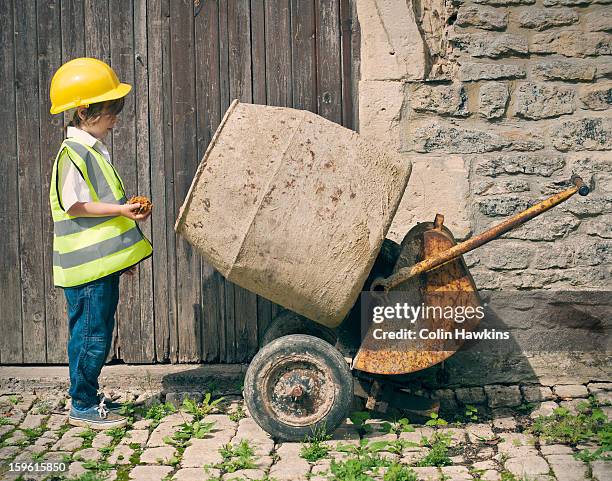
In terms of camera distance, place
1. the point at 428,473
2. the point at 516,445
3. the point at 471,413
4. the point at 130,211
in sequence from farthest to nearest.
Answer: the point at 471,413 < the point at 130,211 < the point at 516,445 < the point at 428,473

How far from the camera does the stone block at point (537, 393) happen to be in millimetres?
5488

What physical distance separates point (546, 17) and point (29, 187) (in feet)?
10.4

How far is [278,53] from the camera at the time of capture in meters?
5.64

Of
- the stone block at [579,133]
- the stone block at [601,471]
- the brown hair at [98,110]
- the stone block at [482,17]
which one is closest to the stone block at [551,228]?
the stone block at [579,133]

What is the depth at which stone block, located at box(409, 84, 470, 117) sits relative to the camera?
5.48m

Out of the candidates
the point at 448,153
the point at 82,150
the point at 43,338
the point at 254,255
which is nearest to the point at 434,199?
the point at 448,153

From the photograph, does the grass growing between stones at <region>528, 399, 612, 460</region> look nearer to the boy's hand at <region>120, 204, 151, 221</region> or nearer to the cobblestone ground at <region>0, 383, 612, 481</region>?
the cobblestone ground at <region>0, 383, 612, 481</region>

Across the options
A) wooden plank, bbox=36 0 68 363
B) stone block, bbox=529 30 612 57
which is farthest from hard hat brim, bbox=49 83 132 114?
stone block, bbox=529 30 612 57

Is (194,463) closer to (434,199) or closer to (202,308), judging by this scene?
(202,308)

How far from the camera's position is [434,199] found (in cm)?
552

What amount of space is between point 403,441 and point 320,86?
6.96ft

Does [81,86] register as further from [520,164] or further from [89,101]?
[520,164]

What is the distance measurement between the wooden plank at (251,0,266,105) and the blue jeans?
1389 millimetres

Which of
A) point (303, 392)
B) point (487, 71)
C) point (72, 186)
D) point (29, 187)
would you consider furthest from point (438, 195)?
point (29, 187)
